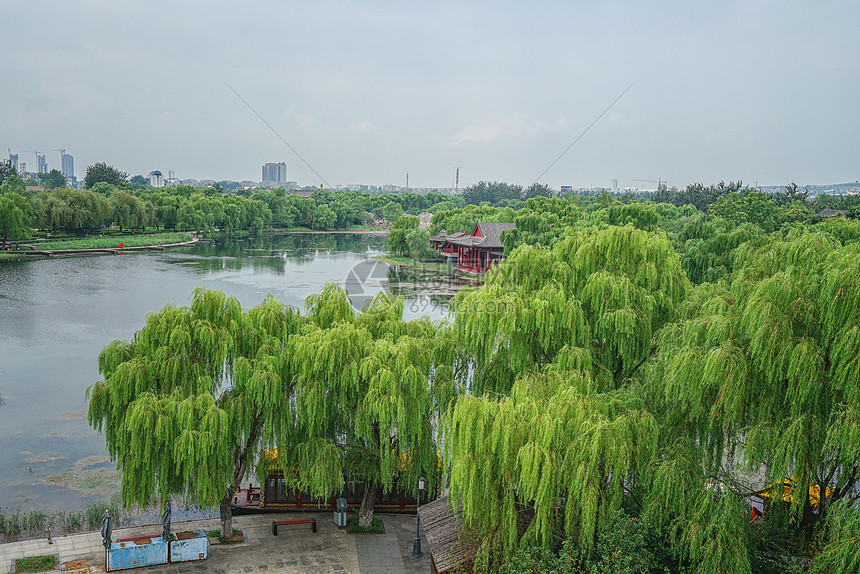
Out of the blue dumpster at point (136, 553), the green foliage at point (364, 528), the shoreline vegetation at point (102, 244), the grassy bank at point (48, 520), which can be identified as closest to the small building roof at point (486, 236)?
the shoreline vegetation at point (102, 244)

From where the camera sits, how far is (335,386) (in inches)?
487

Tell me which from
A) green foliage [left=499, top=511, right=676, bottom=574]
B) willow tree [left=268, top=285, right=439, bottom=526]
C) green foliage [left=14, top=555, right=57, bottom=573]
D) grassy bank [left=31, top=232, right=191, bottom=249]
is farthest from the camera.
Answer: grassy bank [left=31, top=232, right=191, bottom=249]

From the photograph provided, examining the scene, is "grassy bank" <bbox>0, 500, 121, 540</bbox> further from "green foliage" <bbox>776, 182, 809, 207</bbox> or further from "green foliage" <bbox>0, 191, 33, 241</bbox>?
"green foliage" <bbox>776, 182, 809, 207</bbox>

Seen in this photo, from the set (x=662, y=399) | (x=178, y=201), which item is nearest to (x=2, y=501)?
(x=662, y=399)

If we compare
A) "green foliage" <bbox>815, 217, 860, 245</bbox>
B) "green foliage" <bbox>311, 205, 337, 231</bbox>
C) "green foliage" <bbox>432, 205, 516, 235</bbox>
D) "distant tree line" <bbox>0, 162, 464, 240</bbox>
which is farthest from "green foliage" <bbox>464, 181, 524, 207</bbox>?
"green foliage" <bbox>815, 217, 860, 245</bbox>

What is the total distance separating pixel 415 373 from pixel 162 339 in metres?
4.62

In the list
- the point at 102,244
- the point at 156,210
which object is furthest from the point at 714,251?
the point at 156,210

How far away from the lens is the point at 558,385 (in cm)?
1058

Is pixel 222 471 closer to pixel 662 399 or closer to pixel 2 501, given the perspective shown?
pixel 2 501

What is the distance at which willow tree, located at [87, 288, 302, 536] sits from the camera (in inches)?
432

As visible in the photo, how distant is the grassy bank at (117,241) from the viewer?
55094mm

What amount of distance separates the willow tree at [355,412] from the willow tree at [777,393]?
4.67m

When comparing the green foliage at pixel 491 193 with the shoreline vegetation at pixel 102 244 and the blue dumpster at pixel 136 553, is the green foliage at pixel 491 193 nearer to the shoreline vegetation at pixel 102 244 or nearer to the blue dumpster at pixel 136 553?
the shoreline vegetation at pixel 102 244

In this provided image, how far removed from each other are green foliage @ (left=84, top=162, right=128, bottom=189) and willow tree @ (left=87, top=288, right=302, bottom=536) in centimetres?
10575
